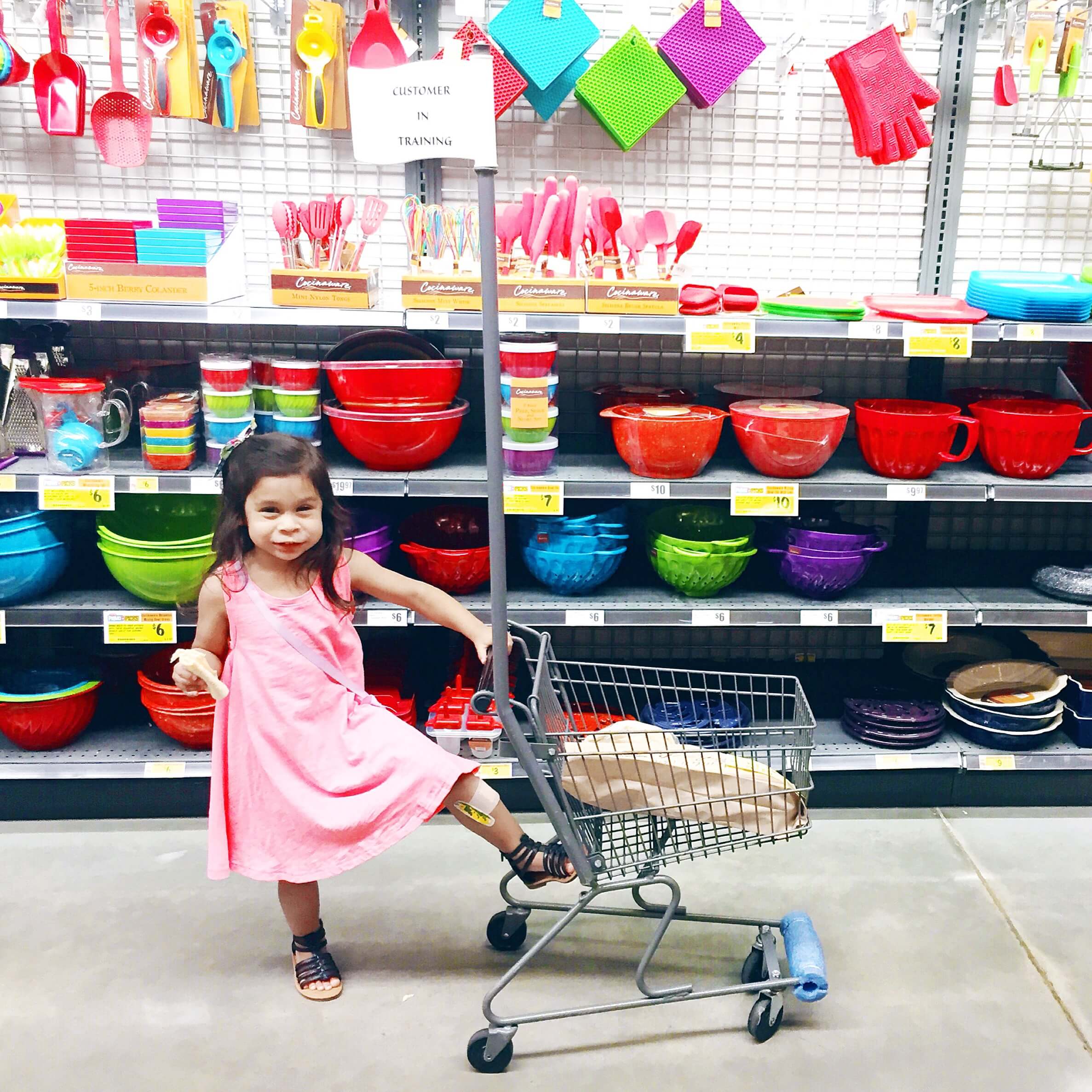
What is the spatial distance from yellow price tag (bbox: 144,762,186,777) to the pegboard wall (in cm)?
182

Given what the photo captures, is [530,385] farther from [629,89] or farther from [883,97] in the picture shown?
[883,97]

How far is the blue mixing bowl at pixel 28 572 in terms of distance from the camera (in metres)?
2.80

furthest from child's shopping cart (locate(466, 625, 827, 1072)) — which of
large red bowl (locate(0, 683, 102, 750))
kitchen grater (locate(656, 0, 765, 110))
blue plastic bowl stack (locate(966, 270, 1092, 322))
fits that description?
kitchen grater (locate(656, 0, 765, 110))

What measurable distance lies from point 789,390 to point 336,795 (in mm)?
1812

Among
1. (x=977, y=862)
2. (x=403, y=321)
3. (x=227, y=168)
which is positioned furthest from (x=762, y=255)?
(x=977, y=862)

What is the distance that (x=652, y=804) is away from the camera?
2.04 meters

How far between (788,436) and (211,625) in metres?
1.51

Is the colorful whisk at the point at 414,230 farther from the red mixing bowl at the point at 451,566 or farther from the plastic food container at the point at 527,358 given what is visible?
the red mixing bowl at the point at 451,566

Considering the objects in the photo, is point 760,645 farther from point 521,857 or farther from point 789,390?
point 521,857

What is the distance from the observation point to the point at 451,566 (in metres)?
2.85

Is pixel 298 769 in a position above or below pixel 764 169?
below

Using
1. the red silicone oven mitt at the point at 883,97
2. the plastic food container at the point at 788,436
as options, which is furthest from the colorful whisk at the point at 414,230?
the red silicone oven mitt at the point at 883,97

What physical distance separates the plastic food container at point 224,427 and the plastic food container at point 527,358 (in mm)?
709

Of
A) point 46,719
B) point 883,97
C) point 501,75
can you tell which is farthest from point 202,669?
point 883,97
